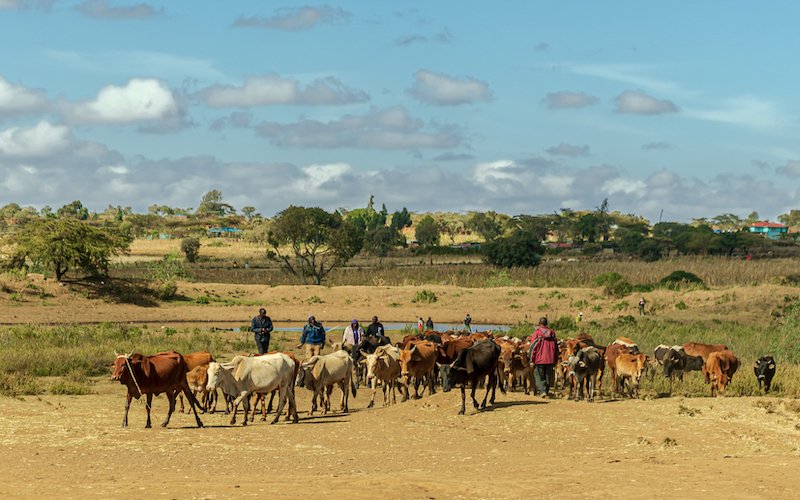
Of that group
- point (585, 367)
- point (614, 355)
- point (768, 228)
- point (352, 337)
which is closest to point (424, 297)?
point (352, 337)

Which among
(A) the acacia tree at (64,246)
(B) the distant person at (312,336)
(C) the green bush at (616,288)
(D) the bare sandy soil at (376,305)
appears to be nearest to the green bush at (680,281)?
(C) the green bush at (616,288)

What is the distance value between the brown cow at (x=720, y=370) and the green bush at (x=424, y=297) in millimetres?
35930

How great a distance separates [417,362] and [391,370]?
1.94 ft

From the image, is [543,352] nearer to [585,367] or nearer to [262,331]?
[585,367]

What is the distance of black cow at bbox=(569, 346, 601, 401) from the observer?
2212 cm

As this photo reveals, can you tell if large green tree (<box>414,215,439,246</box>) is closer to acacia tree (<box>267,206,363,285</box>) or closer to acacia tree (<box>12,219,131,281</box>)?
acacia tree (<box>267,206,363,285</box>)

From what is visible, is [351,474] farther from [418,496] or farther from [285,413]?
[285,413]

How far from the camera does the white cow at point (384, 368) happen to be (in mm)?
22469

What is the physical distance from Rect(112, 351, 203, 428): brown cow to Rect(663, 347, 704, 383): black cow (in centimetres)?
1116

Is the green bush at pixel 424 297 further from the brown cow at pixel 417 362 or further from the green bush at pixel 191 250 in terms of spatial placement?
the green bush at pixel 191 250

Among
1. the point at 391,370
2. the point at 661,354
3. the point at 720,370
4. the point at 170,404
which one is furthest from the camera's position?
the point at 661,354

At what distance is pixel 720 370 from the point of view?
76.4ft

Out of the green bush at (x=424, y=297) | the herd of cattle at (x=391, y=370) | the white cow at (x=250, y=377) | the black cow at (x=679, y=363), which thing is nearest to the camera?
the herd of cattle at (x=391, y=370)

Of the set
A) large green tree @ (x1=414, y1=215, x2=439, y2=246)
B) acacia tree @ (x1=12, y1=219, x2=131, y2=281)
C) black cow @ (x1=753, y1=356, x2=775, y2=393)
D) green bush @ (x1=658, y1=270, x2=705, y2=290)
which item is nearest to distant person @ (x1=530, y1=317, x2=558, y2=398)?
black cow @ (x1=753, y1=356, x2=775, y2=393)
